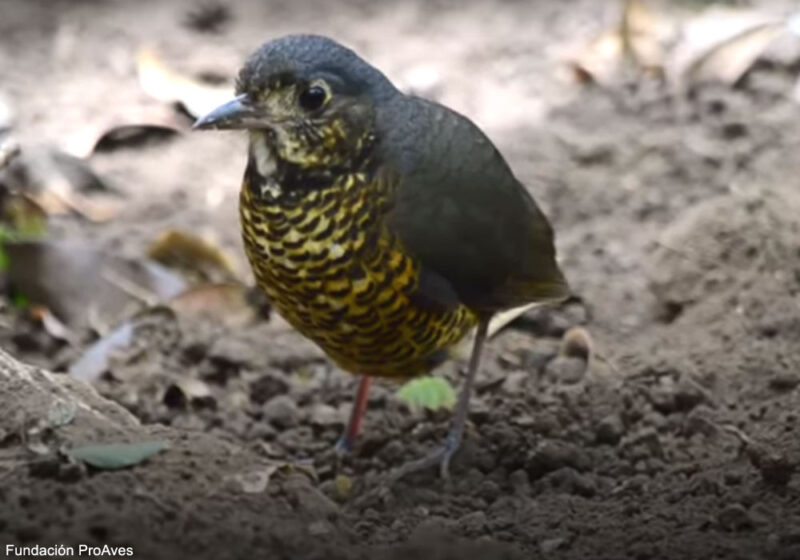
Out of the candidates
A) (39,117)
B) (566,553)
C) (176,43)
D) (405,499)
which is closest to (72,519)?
(566,553)

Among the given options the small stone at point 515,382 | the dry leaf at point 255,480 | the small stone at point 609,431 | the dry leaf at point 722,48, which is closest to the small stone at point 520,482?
the small stone at point 609,431

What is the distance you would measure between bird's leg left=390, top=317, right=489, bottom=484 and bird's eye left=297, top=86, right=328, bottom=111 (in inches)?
37.0

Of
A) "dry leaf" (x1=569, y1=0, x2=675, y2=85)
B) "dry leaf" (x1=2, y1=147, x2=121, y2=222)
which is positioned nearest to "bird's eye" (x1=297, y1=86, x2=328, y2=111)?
"dry leaf" (x1=2, y1=147, x2=121, y2=222)

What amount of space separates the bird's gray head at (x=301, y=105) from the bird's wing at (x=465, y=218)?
0.16m

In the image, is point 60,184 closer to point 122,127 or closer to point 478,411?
point 122,127

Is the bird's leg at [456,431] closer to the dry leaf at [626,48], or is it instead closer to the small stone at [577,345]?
the small stone at [577,345]

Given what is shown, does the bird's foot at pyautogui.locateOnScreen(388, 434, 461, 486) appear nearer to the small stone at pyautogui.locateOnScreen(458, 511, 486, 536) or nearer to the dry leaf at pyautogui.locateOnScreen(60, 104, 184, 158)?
the small stone at pyautogui.locateOnScreen(458, 511, 486, 536)

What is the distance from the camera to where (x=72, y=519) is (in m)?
3.59

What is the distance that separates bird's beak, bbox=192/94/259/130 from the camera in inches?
173

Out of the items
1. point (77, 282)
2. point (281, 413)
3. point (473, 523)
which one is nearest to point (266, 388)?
point (281, 413)

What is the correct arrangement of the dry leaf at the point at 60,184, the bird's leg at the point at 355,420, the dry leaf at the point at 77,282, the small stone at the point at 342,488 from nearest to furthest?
the small stone at the point at 342,488, the bird's leg at the point at 355,420, the dry leaf at the point at 77,282, the dry leaf at the point at 60,184

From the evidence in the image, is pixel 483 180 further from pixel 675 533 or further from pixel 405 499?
pixel 675 533

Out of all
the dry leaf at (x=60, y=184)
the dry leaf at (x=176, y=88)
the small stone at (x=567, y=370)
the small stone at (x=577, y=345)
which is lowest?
the small stone at (x=567, y=370)

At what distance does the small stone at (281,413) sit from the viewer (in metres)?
5.34
